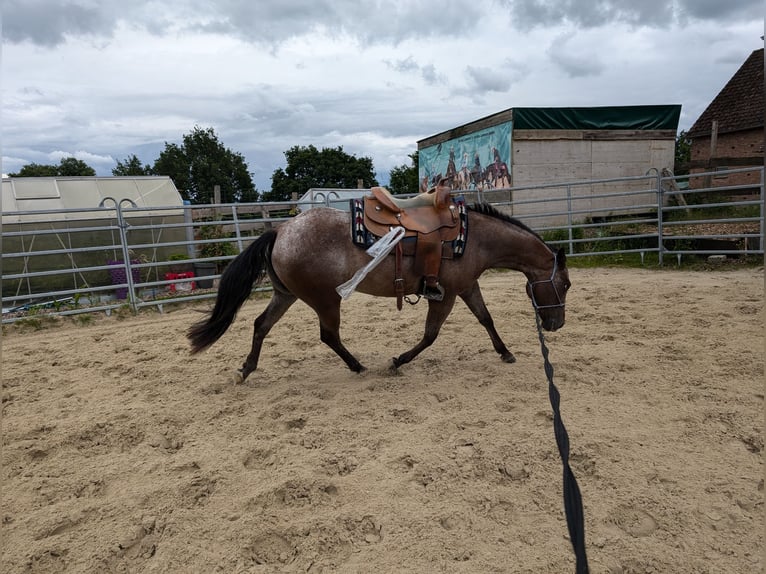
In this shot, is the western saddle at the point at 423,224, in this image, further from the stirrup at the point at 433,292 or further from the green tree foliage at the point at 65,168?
the green tree foliage at the point at 65,168

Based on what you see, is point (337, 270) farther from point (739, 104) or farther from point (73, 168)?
point (73, 168)

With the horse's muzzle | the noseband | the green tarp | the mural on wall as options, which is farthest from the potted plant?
the green tarp

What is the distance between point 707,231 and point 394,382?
7914mm

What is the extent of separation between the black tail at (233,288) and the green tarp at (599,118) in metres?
9.09

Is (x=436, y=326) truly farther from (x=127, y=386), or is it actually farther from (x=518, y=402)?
(x=127, y=386)

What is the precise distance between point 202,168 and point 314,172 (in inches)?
357

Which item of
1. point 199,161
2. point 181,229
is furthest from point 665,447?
point 199,161

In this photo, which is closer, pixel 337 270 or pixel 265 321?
pixel 337 270

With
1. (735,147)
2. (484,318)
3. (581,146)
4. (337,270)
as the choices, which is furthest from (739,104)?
(337,270)

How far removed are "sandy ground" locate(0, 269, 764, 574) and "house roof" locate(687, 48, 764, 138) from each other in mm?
12526

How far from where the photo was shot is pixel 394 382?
148 inches

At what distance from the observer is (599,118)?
37.3ft

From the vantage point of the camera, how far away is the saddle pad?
3590mm

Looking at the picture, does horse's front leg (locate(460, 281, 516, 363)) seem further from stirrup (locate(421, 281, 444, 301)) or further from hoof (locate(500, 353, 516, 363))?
stirrup (locate(421, 281, 444, 301))
